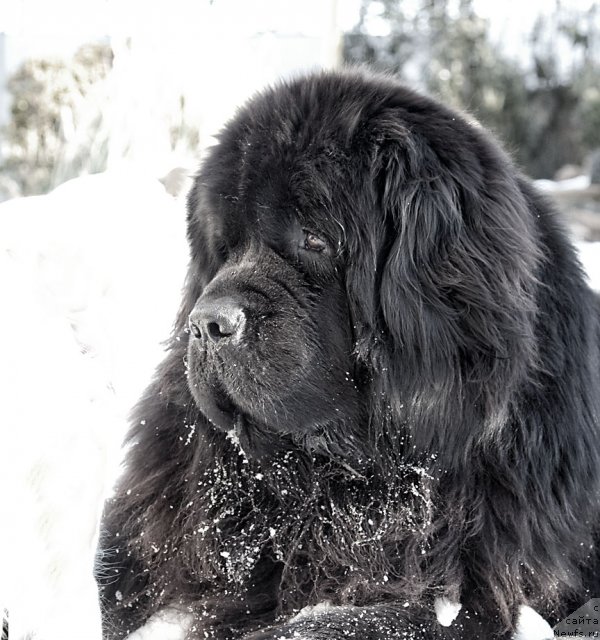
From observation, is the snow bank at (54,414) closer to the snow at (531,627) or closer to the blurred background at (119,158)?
the blurred background at (119,158)

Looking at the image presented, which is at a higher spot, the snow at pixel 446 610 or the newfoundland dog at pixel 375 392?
the newfoundland dog at pixel 375 392

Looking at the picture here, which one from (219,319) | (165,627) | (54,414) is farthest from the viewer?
(165,627)

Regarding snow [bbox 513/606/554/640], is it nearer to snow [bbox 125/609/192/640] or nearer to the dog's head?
the dog's head

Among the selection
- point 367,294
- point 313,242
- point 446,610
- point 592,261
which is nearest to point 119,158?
point 592,261

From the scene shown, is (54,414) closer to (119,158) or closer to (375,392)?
(375,392)

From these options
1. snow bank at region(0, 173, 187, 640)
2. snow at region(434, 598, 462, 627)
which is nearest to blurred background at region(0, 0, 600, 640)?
snow bank at region(0, 173, 187, 640)

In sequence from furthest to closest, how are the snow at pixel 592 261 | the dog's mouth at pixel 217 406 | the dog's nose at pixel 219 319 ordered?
the snow at pixel 592 261, the dog's mouth at pixel 217 406, the dog's nose at pixel 219 319

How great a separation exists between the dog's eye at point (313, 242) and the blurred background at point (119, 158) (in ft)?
2.00

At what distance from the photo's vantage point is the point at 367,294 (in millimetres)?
2062

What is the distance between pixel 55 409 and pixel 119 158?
152 inches

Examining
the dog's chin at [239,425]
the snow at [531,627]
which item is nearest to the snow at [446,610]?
the snow at [531,627]

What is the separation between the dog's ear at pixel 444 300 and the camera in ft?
6.67

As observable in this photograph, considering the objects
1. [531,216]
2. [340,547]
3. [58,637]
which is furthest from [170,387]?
[531,216]

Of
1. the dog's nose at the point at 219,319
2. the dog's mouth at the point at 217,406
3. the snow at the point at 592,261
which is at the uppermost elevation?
the dog's nose at the point at 219,319
